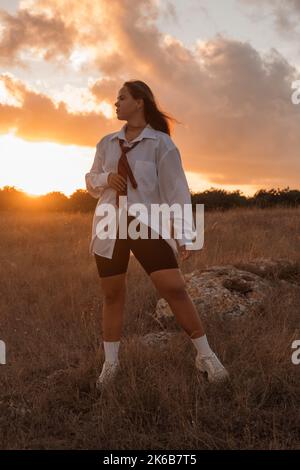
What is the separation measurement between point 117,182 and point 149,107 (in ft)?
2.12

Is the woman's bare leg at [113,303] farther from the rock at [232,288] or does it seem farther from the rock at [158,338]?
the rock at [232,288]

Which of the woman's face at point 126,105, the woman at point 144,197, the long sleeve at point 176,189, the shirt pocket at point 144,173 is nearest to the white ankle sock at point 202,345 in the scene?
the woman at point 144,197

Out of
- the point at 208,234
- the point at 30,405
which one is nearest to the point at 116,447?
the point at 30,405

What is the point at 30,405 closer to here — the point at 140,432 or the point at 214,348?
the point at 140,432

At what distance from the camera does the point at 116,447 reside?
3.11 m

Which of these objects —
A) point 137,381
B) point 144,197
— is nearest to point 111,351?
point 137,381

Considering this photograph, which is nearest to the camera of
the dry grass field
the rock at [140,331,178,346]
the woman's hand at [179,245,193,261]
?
the dry grass field

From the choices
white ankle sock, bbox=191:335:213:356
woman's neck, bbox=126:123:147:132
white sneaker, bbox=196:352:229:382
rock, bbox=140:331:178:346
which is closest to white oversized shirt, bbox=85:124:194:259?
woman's neck, bbox=126:123:147:132

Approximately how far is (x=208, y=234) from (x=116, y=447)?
7.84 metres

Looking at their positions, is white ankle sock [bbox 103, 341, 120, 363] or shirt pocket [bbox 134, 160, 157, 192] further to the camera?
white ankle sock [bbox 103, 341, 120, 363]

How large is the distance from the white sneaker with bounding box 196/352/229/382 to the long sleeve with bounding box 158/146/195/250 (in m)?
0.83

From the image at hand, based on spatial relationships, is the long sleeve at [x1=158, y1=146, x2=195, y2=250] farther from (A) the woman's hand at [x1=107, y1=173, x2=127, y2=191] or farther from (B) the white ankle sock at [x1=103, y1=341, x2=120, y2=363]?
(B) the white ankle sock at [x1=103, y1=341, x2=120, y2=363]

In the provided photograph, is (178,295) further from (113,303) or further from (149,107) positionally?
(149,107)

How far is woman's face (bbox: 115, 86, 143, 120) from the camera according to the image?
157 inches
